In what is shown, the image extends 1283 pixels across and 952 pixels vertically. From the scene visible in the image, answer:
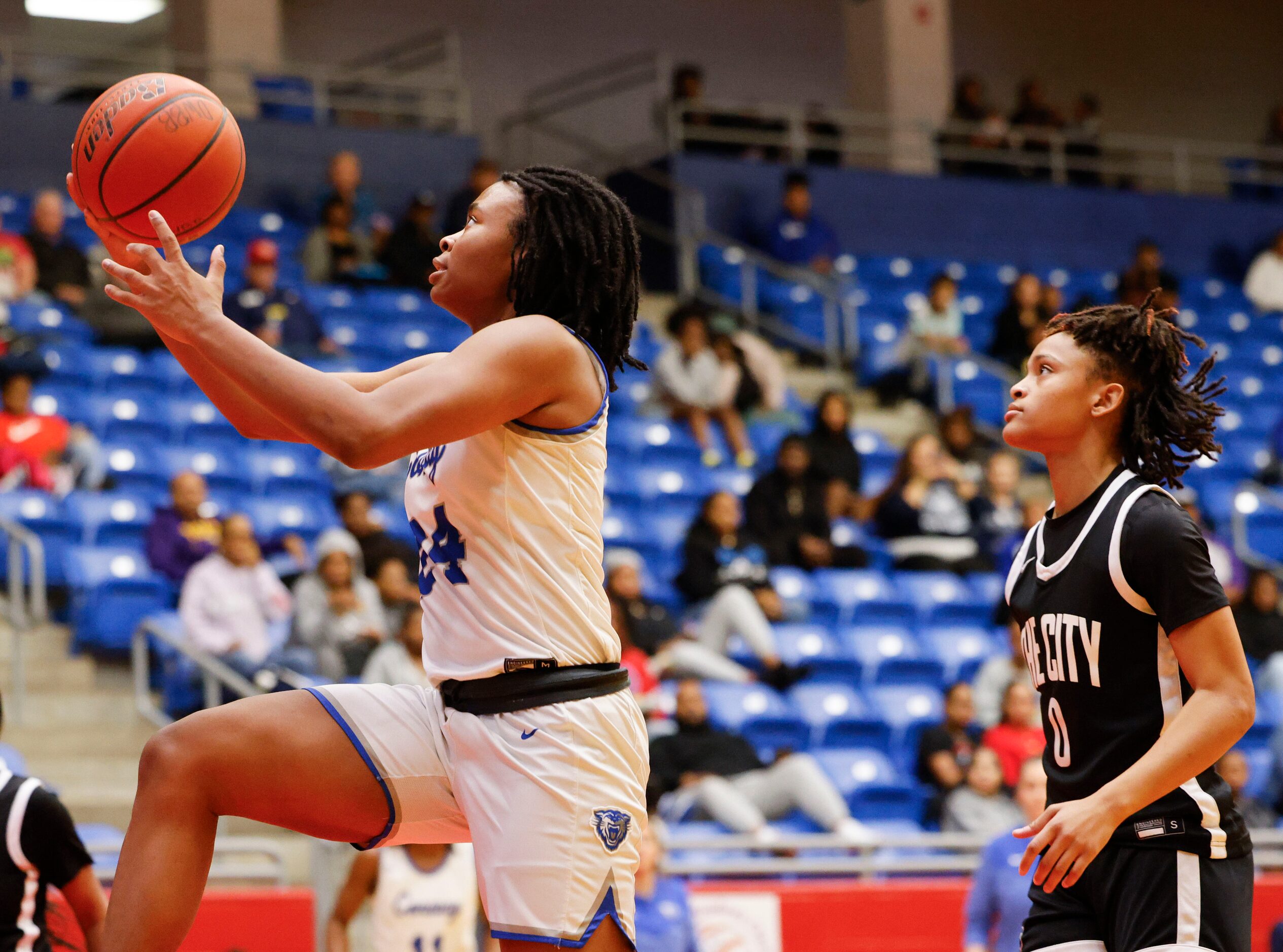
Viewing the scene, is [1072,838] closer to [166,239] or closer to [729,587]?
[166,239]

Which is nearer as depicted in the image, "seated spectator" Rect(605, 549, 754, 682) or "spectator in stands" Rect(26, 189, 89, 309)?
"seated spectator" Rect(605, 549, 754, 682)

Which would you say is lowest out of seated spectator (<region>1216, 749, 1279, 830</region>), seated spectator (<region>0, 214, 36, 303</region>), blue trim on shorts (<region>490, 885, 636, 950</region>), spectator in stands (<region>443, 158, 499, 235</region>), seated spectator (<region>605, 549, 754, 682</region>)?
seated spectator (<region>1216, 749, 1279, 830</region>)

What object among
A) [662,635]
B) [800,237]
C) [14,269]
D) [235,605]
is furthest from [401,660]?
[800,237]

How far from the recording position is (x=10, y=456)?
887cm

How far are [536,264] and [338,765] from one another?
94cm

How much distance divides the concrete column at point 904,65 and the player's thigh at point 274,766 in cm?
1355

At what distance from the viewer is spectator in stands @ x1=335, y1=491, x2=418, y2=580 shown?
28.8ft

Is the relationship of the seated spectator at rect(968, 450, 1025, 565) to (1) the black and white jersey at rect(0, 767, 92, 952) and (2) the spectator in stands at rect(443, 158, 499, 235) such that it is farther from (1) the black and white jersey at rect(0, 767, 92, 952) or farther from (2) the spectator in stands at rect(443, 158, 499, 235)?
(1) the black and white jersey at rect(0, 767, 92, 952)

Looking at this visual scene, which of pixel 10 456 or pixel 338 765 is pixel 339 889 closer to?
pixel 338 765

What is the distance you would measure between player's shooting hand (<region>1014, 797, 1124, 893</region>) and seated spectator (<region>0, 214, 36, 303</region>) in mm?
8614

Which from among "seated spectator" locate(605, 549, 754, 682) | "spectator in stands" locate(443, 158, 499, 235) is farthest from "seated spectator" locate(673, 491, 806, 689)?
"spectator in stands" locate(443, 158, 499, 235)

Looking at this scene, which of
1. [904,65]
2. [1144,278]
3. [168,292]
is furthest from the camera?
[904,65]

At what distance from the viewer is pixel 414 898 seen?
5965 millimetres

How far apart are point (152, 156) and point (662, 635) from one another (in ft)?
20.6
